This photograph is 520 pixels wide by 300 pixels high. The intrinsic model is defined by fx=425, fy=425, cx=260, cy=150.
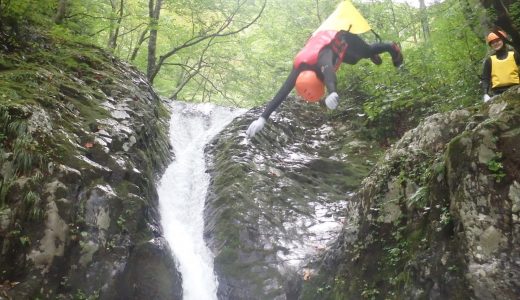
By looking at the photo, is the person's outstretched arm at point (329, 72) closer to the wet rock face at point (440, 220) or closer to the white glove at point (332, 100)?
the white glove at point (332, 100)

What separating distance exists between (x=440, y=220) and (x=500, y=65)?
2307mm

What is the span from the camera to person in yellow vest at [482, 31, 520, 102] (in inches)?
203

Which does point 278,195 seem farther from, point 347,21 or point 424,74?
point 347,21

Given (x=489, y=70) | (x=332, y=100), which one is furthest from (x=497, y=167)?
(x=489, y=70)

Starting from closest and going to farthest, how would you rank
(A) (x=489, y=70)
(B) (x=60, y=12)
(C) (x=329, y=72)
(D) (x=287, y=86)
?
(C) (x=329, y=72) < (D) (x=287, y=86) < (A) (x=489, y=70) < (B) (x=60, y=12)

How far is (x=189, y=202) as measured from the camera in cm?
854

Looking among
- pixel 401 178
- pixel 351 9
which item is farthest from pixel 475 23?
pixel 351 9

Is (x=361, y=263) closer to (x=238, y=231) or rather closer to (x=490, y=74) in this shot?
(x=238, y=231)

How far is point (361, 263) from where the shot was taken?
5.35 m

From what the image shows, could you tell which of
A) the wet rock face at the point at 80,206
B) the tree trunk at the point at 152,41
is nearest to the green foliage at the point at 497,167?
the wet rock face at the point at 80,206

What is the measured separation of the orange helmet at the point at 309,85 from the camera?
389 centimetres

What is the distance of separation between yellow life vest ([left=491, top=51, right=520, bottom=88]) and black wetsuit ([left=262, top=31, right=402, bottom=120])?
1.68 metres

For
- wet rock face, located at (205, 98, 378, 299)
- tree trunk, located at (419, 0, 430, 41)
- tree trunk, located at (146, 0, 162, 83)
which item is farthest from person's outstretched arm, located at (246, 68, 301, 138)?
tree trunk, located at (146, 0, 162, 83)

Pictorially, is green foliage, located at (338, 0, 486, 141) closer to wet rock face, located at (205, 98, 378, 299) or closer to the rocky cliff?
wet rock face, located at (205, 98, 378, 299)
